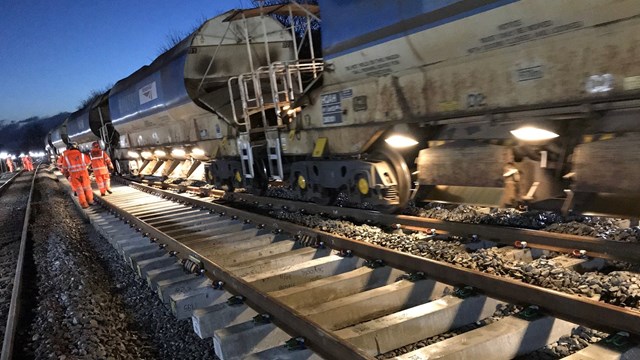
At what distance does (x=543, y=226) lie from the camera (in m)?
5.11

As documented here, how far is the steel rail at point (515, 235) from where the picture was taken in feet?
12.1

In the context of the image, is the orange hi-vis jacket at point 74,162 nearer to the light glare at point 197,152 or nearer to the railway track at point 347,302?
the light glare at point 197,152

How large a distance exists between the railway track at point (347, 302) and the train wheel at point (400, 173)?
133cm

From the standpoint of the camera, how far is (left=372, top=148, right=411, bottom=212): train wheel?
6.00 meters

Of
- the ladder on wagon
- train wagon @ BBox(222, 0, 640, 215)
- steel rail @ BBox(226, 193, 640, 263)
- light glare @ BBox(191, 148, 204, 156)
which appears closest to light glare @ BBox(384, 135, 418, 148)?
train wagon @ BBox(222, 0, 640, 215)

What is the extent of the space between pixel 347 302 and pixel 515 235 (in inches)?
78.2

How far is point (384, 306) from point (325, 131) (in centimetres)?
Answer: 379

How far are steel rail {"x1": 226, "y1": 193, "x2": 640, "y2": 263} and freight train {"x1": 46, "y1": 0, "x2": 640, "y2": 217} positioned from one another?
0.91ft

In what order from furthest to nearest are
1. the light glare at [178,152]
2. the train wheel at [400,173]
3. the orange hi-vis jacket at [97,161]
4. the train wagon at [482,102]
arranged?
1. the orange hi-vis jacket at [97,161]
2. the light glare at [178,152]
3. the train wheel at [400,173]
4. the train wagon at [482,102]

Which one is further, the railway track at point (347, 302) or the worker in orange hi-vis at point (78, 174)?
the worker in orange hi-vis at point (78, 174)

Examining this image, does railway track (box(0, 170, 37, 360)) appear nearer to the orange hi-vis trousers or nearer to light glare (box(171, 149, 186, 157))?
the orange hi-vis trousers

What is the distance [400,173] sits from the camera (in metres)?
6.00

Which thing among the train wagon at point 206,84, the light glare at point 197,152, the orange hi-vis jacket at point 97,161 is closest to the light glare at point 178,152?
the train wagon at point 206,84

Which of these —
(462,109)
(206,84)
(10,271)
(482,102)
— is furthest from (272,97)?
(10,271)
